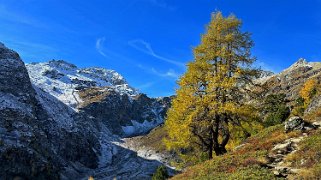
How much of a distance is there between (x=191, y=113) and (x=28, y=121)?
149 meters

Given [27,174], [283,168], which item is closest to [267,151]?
[283,168]

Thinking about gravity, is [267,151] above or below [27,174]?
below

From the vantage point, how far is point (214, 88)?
32.6m

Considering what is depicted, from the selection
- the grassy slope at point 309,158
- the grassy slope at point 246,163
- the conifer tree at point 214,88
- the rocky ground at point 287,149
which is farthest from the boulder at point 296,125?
the conifer tree at point 214,88

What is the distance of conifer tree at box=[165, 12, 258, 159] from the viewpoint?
106 feet

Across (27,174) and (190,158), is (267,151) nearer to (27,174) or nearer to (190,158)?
(190,158)

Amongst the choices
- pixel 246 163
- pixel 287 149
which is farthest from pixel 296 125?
pixel 246 163

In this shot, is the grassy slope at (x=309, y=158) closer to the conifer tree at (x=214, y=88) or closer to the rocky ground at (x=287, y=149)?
the rocky ground at (x=287, y=149)

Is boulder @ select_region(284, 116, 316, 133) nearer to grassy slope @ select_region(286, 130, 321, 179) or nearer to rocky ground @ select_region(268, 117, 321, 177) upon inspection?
rocky ground @ select_region(268, 117, 321, 177)

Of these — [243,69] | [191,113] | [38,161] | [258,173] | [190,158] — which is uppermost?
[38,161]

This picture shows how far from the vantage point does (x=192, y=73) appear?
33.2 meters

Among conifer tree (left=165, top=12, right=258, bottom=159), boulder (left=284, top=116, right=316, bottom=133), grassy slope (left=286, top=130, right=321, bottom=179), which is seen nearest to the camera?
grassy slope (left=286, top=130, right=321, bottom=179)

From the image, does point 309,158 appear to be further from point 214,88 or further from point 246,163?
point 214,88

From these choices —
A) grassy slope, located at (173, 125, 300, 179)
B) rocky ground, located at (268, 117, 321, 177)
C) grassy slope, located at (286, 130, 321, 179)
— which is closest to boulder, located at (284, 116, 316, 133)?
rocky ground, located at (268, 117, 321, 177)
